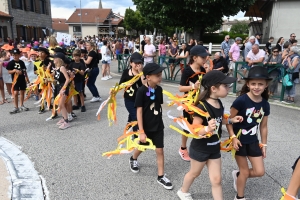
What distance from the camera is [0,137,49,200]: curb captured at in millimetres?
3150

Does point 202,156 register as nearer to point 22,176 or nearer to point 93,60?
point 22,176

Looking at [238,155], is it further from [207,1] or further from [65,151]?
[207,1]

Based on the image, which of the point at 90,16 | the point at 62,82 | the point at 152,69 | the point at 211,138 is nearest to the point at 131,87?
the point at 152,69

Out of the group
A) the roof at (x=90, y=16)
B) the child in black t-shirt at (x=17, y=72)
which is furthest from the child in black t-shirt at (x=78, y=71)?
the roof at (x=90, y=16)

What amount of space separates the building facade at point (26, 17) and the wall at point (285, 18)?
64.5ft

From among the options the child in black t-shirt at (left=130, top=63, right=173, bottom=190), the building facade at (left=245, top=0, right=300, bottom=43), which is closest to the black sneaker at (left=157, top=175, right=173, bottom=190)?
the child in black t-shirt at (left=130, top=63, right=173, bottom=190)

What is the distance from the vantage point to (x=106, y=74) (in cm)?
1229

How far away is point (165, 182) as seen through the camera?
3.35 m

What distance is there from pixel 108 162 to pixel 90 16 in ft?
239

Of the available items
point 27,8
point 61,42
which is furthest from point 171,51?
point 27,8

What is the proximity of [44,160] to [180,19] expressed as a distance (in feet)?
50.3

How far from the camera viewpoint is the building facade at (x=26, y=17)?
28734mm

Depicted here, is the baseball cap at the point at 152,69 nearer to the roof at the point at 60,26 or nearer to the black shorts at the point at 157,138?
the black shorts at the point at 157,138

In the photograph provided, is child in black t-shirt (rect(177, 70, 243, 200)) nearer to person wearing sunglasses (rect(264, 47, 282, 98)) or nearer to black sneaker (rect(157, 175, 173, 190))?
black sneaker (rect(157, 175, 173, 190))
